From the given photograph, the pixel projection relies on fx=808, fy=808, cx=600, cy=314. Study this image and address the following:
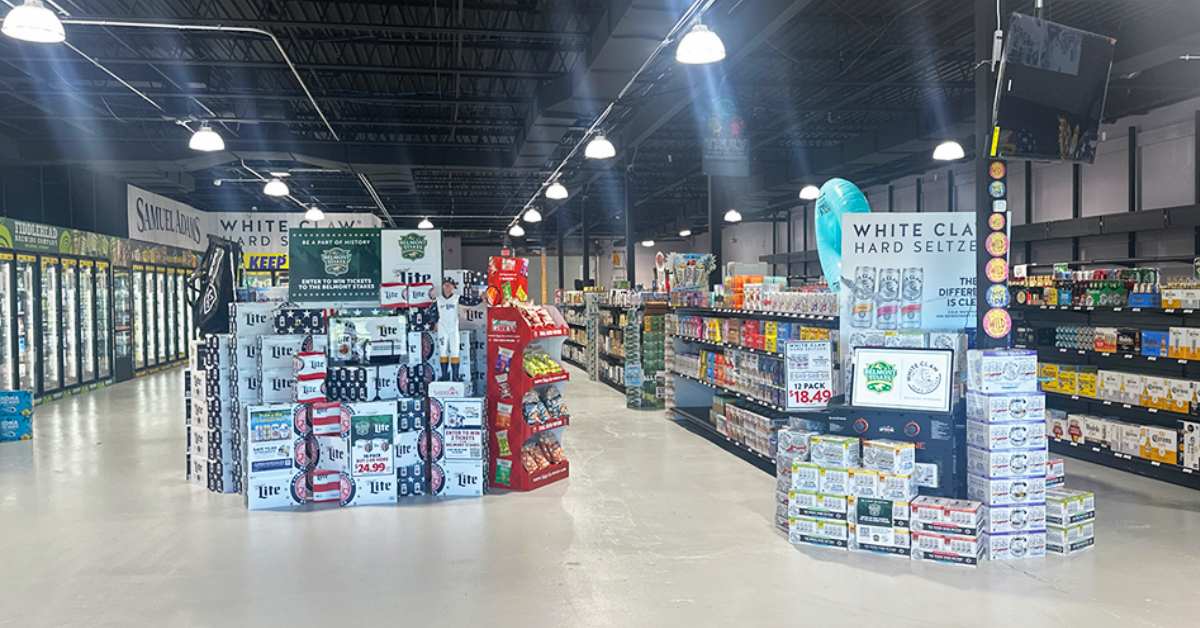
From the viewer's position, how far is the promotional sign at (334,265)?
22.8ft

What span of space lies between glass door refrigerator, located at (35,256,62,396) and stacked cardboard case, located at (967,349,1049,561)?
13.6 metres

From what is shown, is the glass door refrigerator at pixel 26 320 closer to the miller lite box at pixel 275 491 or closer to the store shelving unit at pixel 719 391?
the miller lite box at pixel 275 491

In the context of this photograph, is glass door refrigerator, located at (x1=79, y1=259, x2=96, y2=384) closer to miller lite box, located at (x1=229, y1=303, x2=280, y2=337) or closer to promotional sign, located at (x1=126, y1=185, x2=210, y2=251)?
promotional sign, located at (x1=126, y1=185, x2=210, y2=251)

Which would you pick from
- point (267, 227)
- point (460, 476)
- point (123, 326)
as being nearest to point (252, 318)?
point (460, 476)

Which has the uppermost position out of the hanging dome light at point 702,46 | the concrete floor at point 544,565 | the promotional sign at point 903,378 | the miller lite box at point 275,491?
the hanging dome light at point 702,46

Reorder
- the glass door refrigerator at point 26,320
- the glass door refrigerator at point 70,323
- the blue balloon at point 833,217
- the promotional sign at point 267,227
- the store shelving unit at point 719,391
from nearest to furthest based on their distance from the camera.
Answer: the blue balloon at point 833,217 → the store shelving unit at point 719,391 → the glass door refrigerator at point 26,320 → the glass door refrigerator at point 70,323 → the promotional sign at point 267,227

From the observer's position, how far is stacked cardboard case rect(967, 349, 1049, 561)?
5.07 m

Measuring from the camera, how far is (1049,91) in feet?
16.8

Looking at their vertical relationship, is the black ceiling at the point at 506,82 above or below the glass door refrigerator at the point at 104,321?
above

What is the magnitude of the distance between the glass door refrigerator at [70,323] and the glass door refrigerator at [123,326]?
1.63 metres

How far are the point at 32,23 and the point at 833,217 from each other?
20.5 ft

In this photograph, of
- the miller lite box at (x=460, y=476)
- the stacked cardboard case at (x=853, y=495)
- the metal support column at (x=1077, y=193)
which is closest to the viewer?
the stacked cardboard case at (x=853, y=495)

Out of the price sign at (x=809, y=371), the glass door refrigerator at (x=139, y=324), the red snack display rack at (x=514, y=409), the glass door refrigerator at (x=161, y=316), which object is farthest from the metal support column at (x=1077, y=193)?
the glass door refrigerator at (x=161, y=316)

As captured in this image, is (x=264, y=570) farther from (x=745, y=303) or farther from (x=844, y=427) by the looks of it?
(x=745, y=303)
